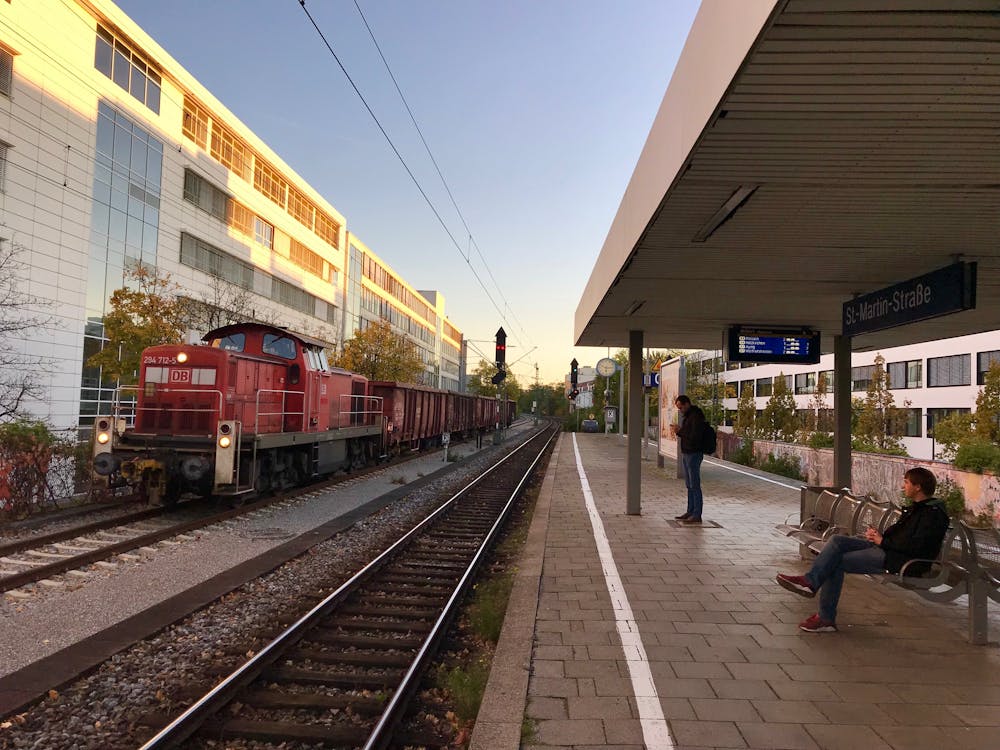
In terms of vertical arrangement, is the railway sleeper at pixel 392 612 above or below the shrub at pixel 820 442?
below

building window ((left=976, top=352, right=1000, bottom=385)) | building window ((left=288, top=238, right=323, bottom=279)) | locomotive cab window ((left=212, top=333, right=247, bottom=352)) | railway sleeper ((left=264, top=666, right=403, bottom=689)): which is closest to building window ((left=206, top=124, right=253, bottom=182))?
building window ((left=288, top=238, right=323, bottom=279))

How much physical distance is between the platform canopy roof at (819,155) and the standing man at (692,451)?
241 cm

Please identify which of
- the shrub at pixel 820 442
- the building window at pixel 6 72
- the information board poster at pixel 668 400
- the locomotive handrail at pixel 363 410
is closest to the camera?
the information board poster at pixel 668 400

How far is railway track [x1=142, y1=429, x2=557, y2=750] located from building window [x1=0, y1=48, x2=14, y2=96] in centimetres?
2146

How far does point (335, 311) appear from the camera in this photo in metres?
49.8

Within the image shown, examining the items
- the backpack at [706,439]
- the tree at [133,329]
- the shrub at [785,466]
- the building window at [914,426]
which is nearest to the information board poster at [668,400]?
the shrub at [785,466]

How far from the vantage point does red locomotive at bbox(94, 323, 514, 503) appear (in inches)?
382

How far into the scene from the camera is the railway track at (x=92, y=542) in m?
6.50

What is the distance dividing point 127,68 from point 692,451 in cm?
2742

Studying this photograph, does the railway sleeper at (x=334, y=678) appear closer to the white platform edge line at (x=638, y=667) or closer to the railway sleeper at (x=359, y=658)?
the railway sleeper at (x=359, y=658)

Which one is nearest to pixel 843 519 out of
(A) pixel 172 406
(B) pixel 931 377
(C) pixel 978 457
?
(C) pixel 978 457

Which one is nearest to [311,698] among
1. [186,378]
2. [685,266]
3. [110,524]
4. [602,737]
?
[602,737]

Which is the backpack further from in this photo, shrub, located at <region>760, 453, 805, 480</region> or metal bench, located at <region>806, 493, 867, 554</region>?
shrub, located at <region>760, 453, 805, 480</region>

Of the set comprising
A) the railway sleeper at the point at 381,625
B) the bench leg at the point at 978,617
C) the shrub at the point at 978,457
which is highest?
the shrub at the point at 978,457
